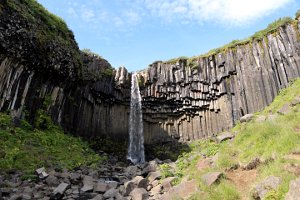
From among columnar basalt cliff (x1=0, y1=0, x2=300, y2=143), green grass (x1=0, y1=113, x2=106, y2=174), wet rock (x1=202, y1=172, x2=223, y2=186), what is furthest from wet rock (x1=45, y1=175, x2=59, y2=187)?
columnar basalt cliff (x1=0, y1=0, x2=300, y2=143)

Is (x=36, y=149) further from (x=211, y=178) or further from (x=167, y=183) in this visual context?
(x=211, y=178)

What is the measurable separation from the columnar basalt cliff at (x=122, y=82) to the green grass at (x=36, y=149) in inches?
51.1

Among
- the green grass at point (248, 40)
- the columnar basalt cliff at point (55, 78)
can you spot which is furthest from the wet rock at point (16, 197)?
the green grass at point (248, 40)

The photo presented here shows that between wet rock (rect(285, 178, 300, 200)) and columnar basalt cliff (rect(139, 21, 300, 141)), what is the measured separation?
15511 mm

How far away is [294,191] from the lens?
5.81m

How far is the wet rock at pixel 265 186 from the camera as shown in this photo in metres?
6.47

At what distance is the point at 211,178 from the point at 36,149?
960cm

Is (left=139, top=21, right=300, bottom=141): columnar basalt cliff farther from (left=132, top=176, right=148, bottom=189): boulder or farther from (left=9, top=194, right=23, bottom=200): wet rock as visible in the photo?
(left=9, top=194, right=23, bottom=200): wet rock

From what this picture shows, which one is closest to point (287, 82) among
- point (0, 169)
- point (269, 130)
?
point (269, 130)

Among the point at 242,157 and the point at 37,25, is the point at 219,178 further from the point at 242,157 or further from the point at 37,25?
the point at 37,25

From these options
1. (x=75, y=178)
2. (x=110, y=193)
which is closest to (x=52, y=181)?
(x=75, y=178)

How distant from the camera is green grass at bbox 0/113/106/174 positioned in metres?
12.7

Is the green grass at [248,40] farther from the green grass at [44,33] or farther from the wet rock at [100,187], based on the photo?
the wet rock at [100,187]

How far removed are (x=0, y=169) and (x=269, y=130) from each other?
10.1 m
